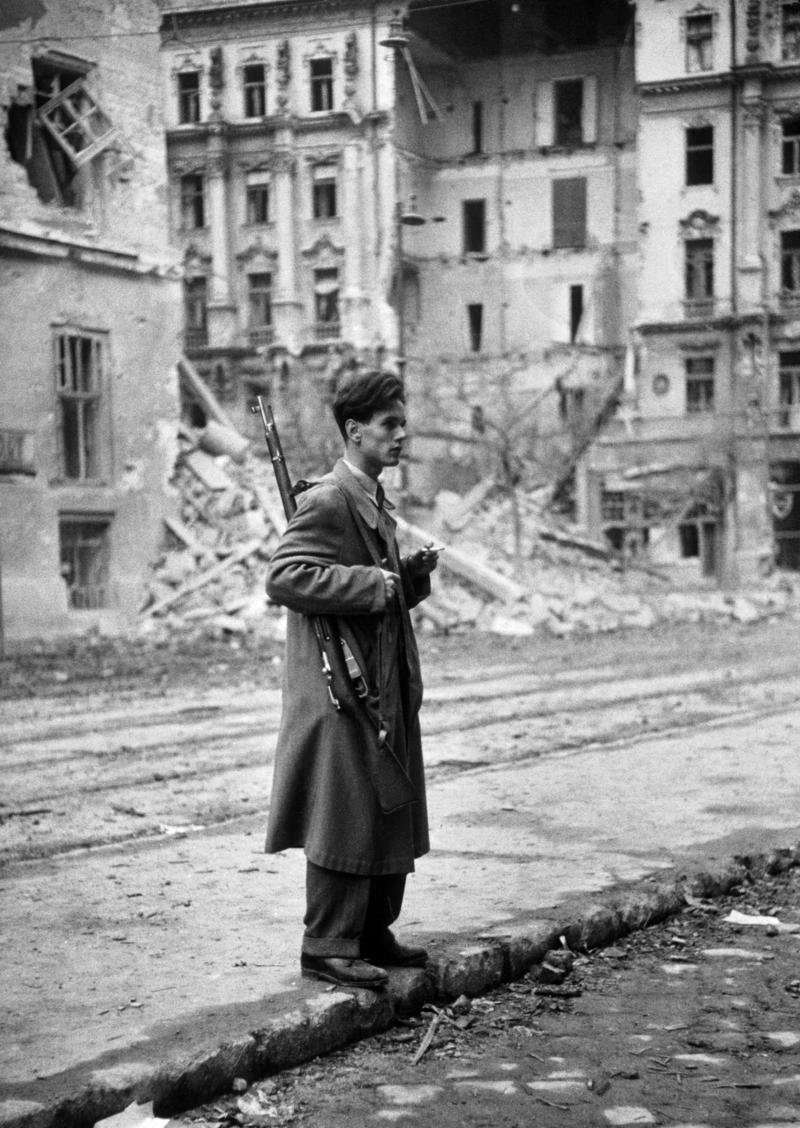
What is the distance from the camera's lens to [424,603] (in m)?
22.5

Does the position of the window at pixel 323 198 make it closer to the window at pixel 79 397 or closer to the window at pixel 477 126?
the window at pixel 477 126

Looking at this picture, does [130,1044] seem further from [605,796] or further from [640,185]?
[640,185]

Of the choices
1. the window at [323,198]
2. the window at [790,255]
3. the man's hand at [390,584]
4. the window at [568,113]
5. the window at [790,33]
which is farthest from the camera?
the window at [568,113]

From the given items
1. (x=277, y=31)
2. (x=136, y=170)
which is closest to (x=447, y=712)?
(x=136, y=170)

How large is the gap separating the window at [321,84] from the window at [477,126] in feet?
34.9

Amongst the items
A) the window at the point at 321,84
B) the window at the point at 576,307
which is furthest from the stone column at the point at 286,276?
the window at the point at 576,307

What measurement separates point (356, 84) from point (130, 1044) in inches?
1073

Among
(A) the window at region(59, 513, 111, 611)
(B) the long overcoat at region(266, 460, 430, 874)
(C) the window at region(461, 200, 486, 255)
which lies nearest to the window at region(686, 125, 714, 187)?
(C) the window at region(461, 200, 486, 255)

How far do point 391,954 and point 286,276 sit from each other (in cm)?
2853

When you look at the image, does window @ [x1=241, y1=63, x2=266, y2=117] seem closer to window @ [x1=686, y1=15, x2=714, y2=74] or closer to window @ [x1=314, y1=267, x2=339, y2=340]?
window @ [x1=314, y1=267, x2=339, y2=340]

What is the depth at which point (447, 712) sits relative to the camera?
13.0 metres

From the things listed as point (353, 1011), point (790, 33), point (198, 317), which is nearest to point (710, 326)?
point (790, 33)

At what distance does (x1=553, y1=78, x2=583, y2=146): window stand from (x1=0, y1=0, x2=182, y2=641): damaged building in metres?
18.5

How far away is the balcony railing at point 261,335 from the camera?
107 feet
